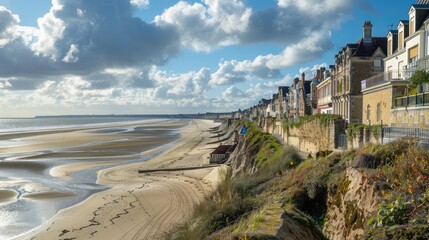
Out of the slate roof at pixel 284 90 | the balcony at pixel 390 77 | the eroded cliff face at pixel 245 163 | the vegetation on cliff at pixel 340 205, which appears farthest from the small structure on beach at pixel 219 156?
the slate roof at pixel 284 90

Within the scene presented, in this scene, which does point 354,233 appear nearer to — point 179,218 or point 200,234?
point 200,234

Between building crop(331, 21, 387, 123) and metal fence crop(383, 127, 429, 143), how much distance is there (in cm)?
2222

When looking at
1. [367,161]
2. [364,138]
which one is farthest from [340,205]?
[364,138]

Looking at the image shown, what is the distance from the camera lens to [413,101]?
711 inches

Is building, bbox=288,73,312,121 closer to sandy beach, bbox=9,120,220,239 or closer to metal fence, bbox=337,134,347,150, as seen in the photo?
sandy beach, bbox=9,120,220,239

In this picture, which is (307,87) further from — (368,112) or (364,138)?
(364,138)

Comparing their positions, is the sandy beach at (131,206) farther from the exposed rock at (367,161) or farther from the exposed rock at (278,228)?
the exposed rock at (367,161)

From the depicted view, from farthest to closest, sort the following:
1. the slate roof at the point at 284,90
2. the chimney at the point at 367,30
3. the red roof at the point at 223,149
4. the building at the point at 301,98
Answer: the slate roof at the point at 284,90, the building at the point at 301,98, the chimney at the point at 367,30, the red roof at the point at 223,149

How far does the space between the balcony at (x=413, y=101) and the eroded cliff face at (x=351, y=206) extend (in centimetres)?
1131

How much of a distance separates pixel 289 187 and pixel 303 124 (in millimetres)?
17934

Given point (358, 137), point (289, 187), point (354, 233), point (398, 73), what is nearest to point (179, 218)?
point (289, 187)

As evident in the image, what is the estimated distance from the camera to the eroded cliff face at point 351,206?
6.05 metres

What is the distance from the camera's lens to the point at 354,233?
20.2ft

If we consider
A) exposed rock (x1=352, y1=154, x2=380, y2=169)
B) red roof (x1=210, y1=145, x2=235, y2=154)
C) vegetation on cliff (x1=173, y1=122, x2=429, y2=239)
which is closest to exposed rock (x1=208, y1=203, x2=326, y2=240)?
vegetation on cliff (x1=173, y1=122, x2=429, y2=239)
